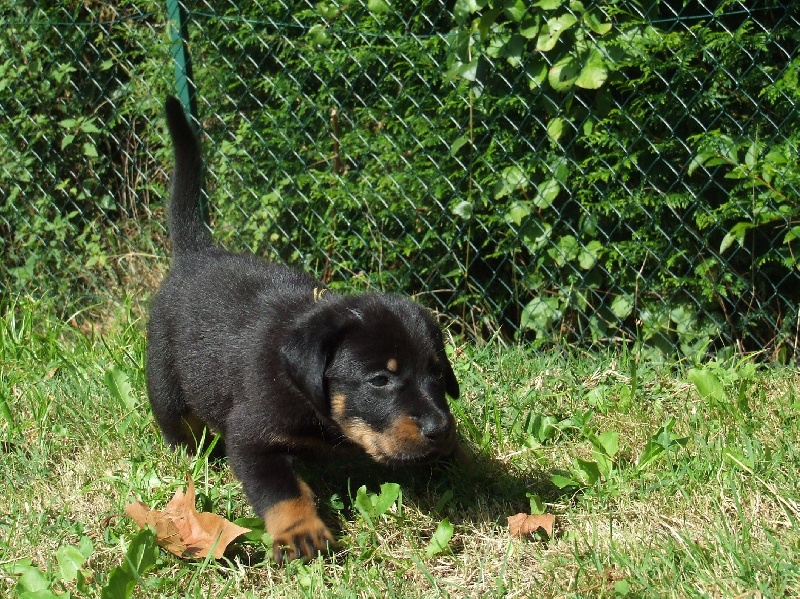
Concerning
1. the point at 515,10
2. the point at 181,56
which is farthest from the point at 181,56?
the point at 515,10

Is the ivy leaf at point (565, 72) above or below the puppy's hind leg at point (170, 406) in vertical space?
above

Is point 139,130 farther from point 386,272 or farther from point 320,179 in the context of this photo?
point 386,272

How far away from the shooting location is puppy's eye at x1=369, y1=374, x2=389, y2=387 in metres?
2.91

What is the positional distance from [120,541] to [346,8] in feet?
9.86

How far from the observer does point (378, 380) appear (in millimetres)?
2914

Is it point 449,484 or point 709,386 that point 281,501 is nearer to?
point 449,484

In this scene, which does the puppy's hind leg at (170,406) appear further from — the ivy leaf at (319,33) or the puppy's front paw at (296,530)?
the ivy leaf at (319,33)

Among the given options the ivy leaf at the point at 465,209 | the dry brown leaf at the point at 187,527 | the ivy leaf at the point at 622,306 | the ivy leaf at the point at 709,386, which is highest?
the dry brown leaf at the point at 187,527

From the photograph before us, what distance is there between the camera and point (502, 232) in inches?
190

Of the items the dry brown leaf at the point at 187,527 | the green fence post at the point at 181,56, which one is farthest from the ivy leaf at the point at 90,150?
the dry brown leaf at the point at 187,527

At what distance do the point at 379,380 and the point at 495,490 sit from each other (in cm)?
63

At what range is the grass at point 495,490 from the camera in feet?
8.41

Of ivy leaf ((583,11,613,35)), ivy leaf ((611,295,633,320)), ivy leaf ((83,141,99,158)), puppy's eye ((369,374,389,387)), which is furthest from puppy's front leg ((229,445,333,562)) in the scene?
ivy leaf ((83,141,99,158))

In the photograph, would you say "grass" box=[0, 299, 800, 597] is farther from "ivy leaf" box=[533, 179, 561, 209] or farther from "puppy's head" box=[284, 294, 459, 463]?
"ivy leaf" box=[533, 179, 561, 209]
